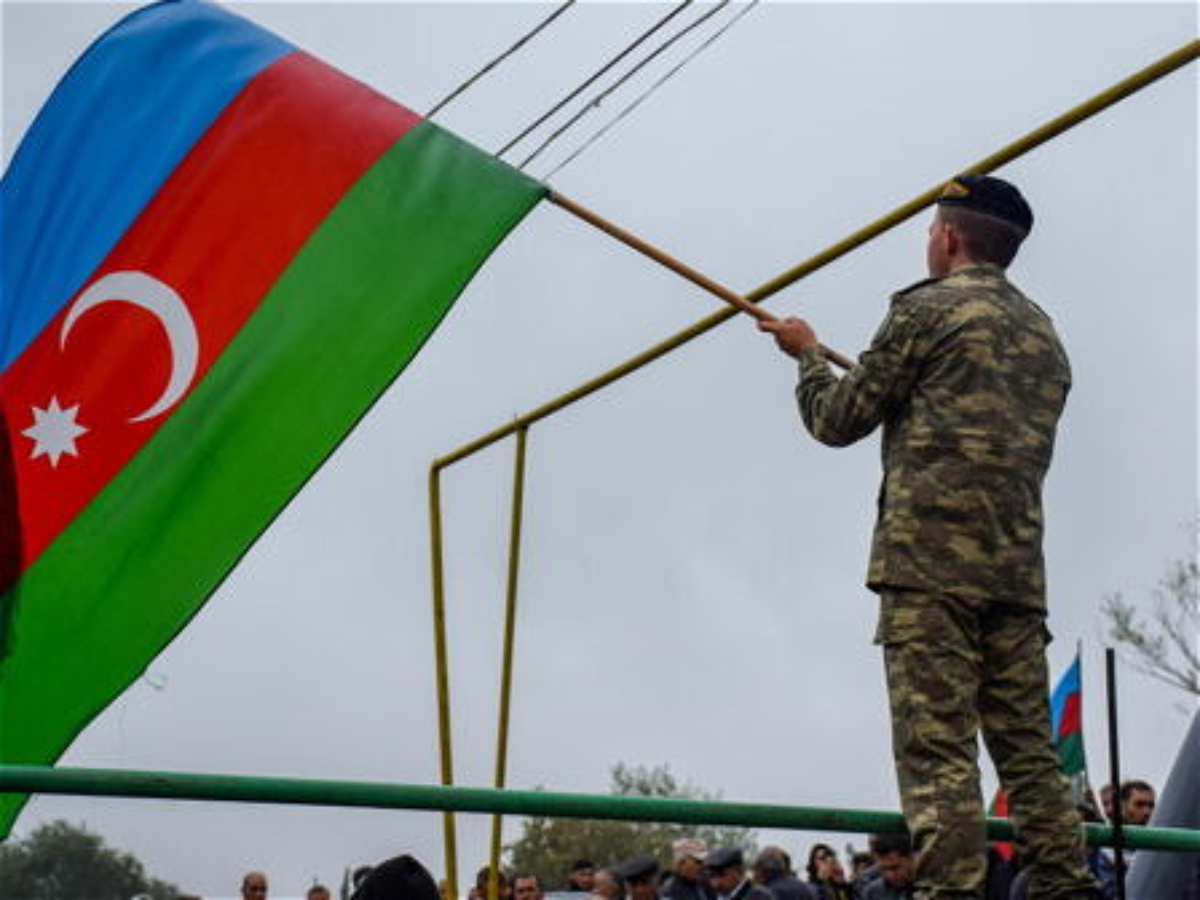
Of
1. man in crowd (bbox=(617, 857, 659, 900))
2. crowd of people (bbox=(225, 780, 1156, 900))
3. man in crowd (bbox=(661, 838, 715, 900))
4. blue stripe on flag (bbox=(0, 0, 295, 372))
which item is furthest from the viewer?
man in crowd (bbox=(661, 838, 715, 900))

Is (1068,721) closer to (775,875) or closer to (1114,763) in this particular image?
(775,875)

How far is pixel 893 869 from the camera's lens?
461 inches

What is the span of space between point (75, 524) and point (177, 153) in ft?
5.02

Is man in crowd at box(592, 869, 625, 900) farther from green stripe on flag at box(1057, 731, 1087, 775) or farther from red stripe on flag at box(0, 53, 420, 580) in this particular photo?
red stripe on flag at box(0, 53, 420, 580)

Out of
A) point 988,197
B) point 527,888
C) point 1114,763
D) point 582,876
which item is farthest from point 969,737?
point 582,876

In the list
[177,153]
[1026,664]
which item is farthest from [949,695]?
[177,153]

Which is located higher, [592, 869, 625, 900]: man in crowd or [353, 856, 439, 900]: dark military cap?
[592, 869, 625, 900]: man in crowd

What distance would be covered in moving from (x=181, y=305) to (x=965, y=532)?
292 cm

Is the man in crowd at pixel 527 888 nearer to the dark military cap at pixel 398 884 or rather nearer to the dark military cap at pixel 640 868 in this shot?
the dark military cap at pixel 640 868

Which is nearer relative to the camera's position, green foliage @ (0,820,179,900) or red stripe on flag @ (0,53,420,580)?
red stripe on flag @ (0,53,420,580)

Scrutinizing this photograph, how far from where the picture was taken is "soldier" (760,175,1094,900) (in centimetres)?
575

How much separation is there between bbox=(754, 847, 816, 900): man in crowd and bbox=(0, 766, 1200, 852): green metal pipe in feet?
20.0

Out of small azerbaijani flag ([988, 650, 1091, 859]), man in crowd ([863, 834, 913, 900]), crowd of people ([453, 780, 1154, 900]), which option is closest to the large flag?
small azerbaijani flag ([988, 650, 1091, 859])

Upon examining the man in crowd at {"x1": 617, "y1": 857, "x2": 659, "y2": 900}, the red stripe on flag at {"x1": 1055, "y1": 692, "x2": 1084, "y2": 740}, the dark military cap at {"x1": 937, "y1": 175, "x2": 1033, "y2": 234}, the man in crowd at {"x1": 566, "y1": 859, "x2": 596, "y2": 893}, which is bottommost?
the man in crowd at {"x1": 617, "y1": 857, "x2": 659, "y2": 900}
